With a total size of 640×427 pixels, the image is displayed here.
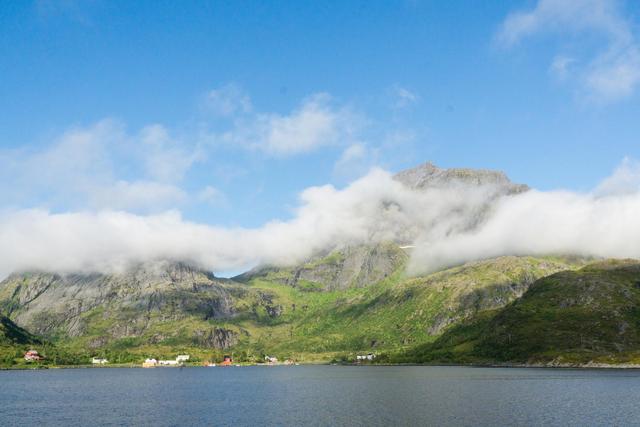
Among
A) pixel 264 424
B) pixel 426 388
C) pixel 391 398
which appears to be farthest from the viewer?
pixel 426 388

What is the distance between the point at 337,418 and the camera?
121750mm

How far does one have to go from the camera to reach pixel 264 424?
380 feet

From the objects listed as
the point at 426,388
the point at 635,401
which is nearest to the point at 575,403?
the point at 635,401

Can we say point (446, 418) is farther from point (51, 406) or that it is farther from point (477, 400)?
point (51, 406)

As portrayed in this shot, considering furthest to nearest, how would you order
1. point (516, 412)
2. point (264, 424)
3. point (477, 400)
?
1. point (477, 400)
2. point (516, 412)
3. point (264, 424)

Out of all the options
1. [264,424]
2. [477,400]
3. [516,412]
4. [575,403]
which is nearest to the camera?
[264,424]

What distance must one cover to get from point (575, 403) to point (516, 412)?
24.7 m

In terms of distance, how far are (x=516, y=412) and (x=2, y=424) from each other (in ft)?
374

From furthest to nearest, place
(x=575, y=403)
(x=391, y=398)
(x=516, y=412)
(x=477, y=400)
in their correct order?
(x=391, y=398)
(x=477, y=400)
(x=575, y=403)
(x=516, y=412)

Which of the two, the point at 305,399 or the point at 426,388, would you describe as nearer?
the point at 305,399

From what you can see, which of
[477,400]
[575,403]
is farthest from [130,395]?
[575,403]

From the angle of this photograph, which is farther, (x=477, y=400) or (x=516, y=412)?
(x=477, y=400)

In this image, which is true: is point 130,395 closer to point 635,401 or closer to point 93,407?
point 93,407

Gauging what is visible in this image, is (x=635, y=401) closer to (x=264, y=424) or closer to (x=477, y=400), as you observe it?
(x=477, y=400)
